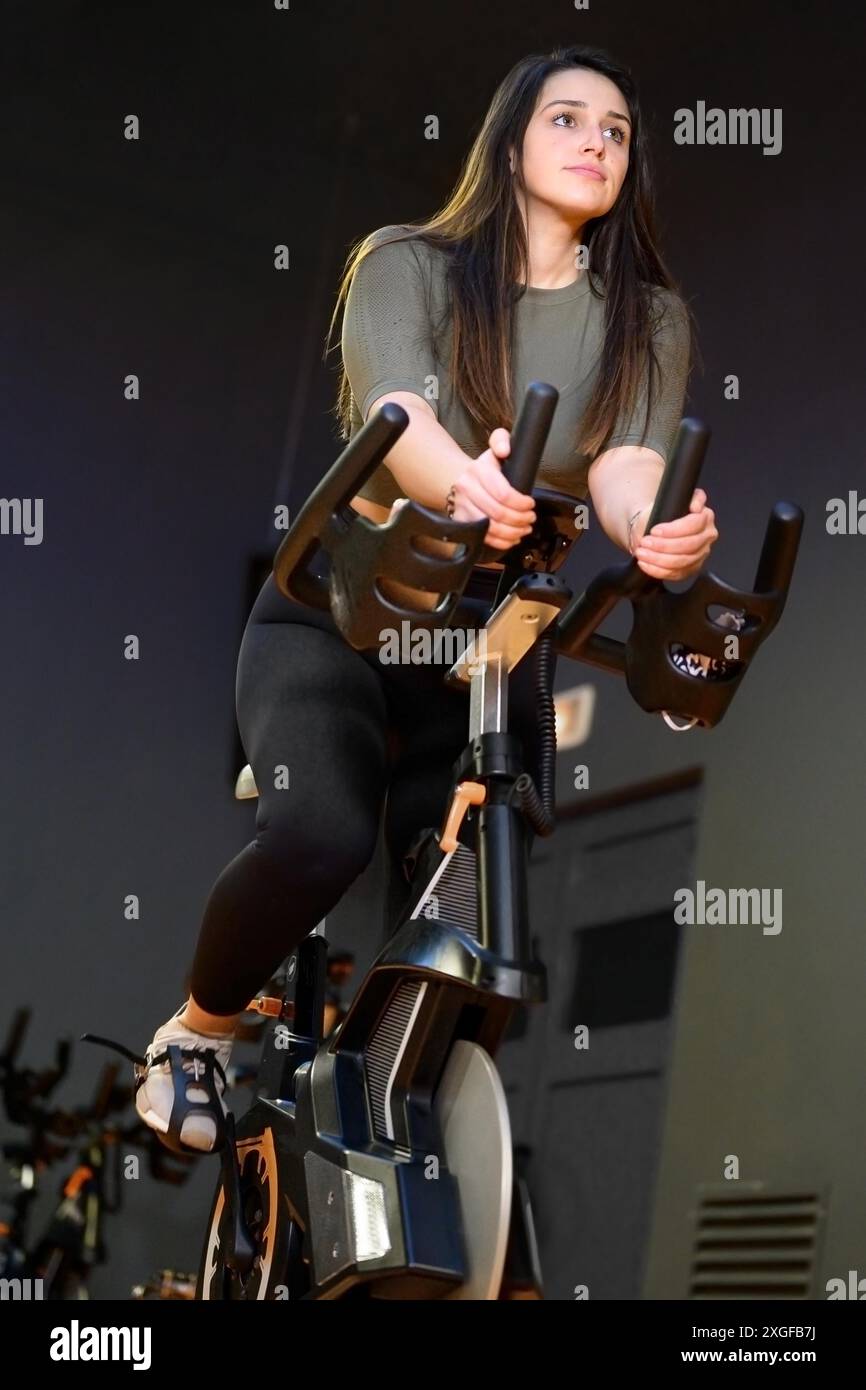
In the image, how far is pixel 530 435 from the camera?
4.49 feet

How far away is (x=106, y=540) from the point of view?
3816 mm

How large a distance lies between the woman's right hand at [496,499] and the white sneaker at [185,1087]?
2.47 feet

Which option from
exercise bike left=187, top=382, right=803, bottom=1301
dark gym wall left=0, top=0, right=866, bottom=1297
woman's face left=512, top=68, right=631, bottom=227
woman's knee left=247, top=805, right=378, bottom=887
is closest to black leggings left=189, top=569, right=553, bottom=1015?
woman's knee left=247, top=805, right=378, bottom=887

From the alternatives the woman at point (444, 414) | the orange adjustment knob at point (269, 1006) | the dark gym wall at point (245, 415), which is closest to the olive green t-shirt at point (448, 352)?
the woman at point (444, 414)

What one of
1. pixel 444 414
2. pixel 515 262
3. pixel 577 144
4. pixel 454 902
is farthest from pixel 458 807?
pixel 577 144

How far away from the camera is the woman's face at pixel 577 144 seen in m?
1.82

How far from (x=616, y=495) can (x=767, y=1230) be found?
1744 mm

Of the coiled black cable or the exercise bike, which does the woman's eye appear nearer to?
the exercise bike

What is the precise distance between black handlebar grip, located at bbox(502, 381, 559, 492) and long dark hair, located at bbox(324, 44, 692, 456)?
367mm

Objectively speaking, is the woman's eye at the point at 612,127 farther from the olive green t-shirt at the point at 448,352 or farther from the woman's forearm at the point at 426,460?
the woman's forearm at the point at 426,460

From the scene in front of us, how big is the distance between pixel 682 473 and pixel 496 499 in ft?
0.54

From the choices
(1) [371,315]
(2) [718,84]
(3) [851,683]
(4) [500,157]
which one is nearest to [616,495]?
(1) [371,315]

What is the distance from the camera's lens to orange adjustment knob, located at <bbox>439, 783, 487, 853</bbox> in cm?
149
